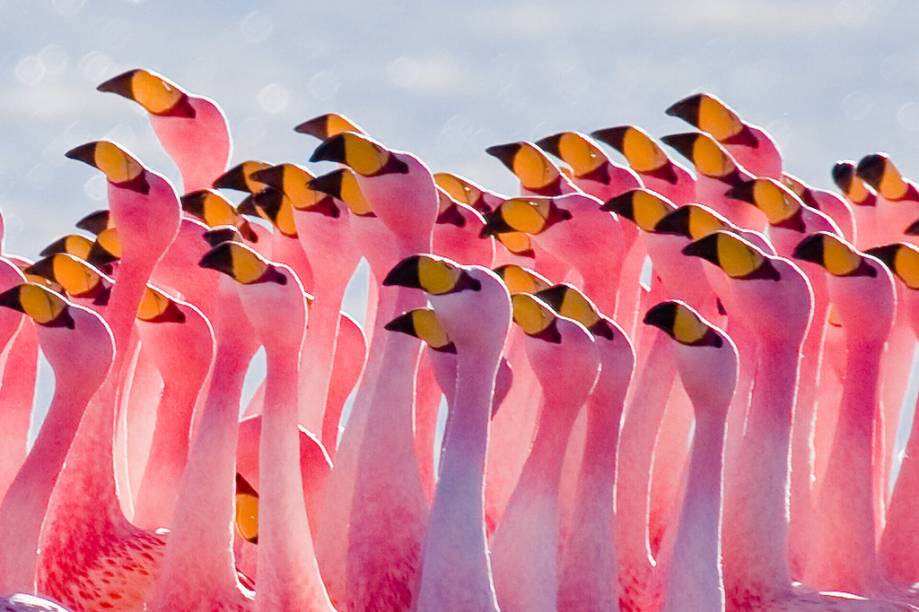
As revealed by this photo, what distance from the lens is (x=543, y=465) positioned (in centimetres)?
790

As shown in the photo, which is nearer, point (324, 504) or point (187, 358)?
point (324, 504)

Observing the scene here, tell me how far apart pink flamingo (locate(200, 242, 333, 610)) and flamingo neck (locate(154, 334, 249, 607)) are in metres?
0.23

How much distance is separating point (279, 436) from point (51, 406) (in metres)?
0.81

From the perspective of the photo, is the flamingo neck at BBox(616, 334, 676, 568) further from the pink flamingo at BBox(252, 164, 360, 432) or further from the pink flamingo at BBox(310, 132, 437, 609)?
the pink flamingo at BBox(252, 164, 360, 432)

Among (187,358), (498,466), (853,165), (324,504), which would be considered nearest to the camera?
(324,504)

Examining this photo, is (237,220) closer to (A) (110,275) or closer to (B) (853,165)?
(A) (110,275)

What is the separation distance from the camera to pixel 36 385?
980 cm

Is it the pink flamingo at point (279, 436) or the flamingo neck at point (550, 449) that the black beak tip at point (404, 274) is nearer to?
the pink flamingo at point (279, 436)

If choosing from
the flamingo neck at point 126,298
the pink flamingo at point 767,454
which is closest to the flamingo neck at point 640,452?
the pink flamingo at point 767,454

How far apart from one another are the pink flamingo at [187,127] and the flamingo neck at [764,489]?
9.55 ft

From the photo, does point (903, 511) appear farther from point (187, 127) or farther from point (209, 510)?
point (187, 127)

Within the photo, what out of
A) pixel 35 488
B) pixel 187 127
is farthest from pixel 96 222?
pixel 35 488

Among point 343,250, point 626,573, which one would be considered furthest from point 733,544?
point 343,250

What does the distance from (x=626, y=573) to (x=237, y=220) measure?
2.27m
